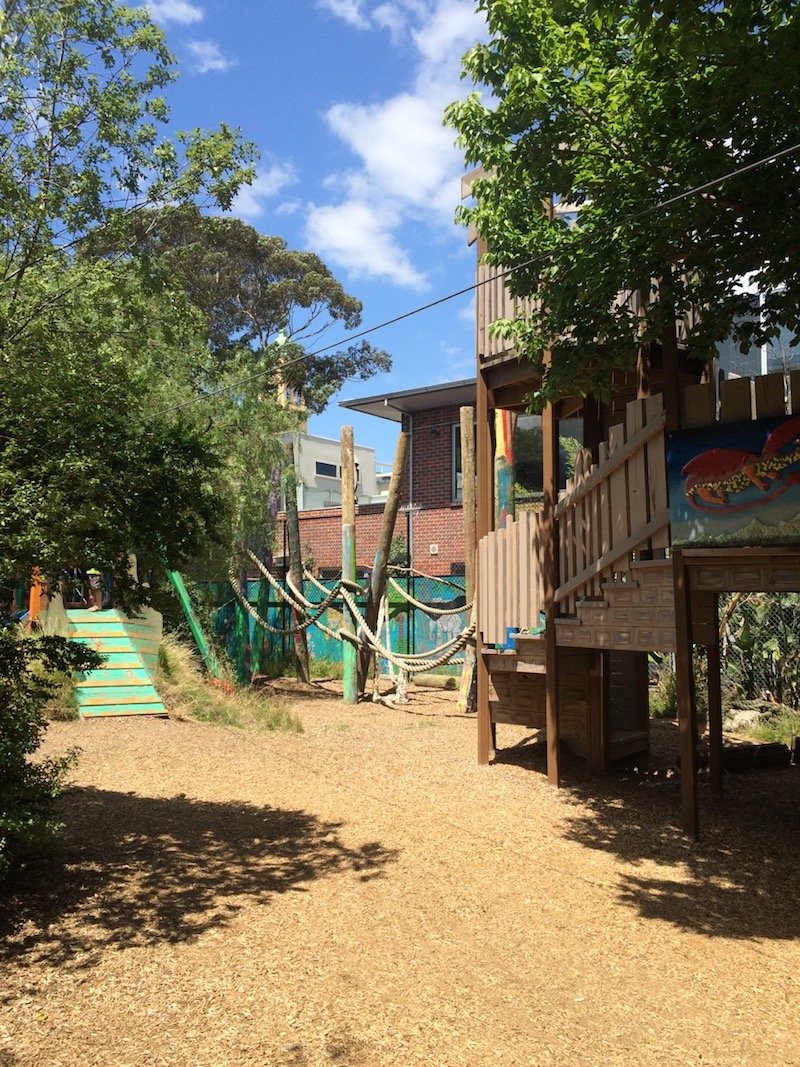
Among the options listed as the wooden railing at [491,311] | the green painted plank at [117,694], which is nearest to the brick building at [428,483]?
the green painted plank at [117,694]

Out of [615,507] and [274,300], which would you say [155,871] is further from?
[274,300]

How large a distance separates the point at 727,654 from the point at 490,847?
24.9 ft

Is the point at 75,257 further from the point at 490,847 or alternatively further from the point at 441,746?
the point at 441,746

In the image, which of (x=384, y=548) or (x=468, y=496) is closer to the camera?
(x=468, y=496)

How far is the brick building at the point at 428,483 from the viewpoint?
2180cm

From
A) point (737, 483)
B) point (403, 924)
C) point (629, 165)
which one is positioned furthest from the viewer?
point (737, 483)

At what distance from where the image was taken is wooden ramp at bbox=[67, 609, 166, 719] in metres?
11.3

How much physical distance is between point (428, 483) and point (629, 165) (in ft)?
55.5

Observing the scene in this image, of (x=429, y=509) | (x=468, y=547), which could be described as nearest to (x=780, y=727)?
(x=468, y=547)

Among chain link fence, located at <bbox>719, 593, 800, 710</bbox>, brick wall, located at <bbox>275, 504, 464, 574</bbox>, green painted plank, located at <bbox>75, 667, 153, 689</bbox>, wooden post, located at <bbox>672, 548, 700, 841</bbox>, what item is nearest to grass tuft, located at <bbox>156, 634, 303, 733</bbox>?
green painted plank, located at <bbox>75, 667, 153, 689</bbox>

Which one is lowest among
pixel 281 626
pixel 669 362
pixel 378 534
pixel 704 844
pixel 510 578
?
pixel 704 844

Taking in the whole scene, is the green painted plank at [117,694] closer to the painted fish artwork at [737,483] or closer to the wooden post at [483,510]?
the wooden post at [483,510]

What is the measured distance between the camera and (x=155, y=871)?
564cm

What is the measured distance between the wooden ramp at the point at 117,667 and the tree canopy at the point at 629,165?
765cm
